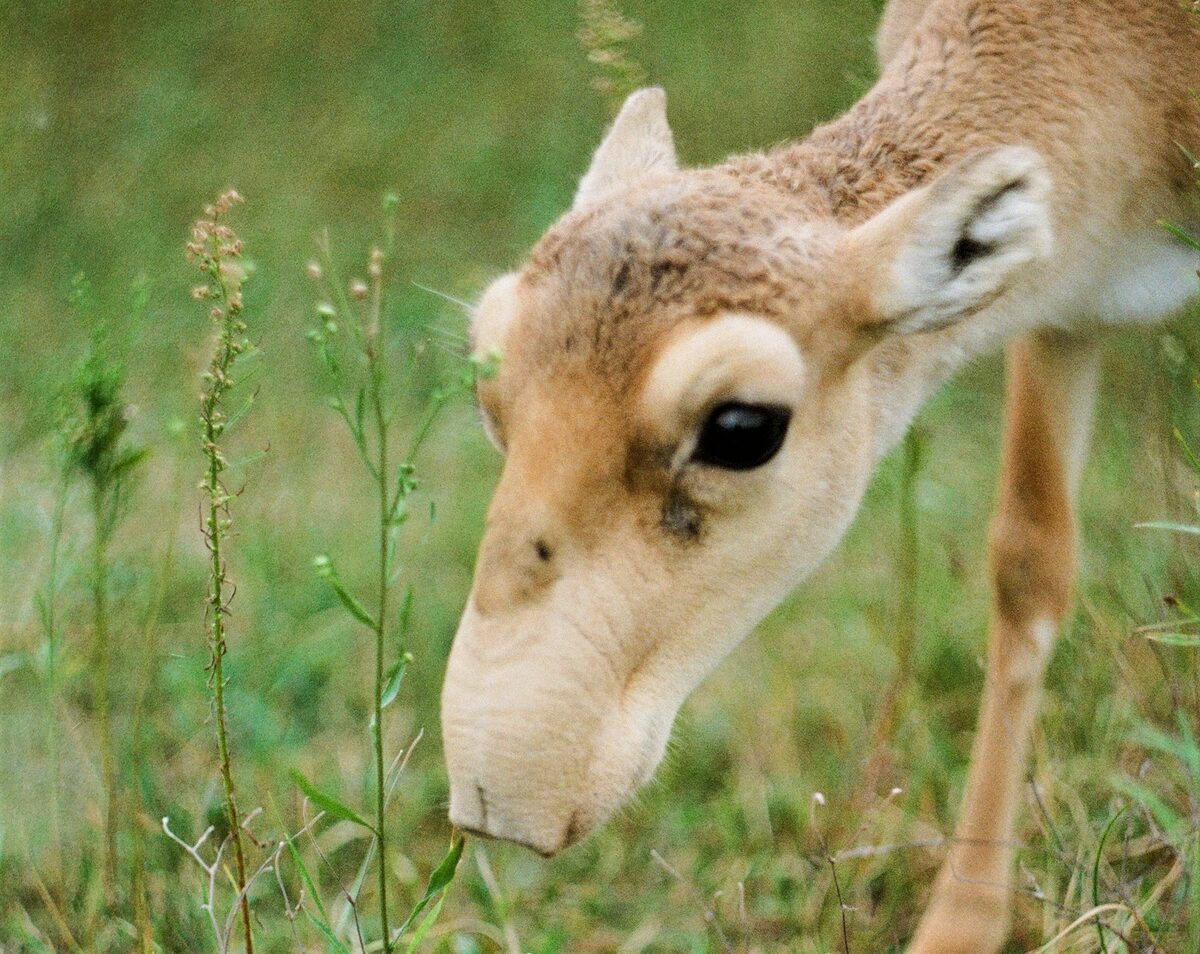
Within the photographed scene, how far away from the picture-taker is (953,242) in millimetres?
3443

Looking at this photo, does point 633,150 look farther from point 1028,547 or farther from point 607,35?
point 1028,547

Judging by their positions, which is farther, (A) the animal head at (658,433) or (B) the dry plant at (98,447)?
(B) the dry plant at (98,447)

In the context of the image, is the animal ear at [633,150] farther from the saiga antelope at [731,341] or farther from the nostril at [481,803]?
the nostril at [481,803]

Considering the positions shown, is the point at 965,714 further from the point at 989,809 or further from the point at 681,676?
the point at 681,676

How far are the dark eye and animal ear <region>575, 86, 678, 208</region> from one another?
90cm

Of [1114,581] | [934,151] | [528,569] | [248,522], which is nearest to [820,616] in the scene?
[1114,581]

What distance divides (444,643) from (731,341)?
303 centimetres

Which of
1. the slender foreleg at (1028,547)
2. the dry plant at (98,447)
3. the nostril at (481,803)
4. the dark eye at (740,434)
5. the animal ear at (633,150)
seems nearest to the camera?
the nostril at (481,803)

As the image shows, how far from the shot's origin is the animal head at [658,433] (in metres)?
3.12

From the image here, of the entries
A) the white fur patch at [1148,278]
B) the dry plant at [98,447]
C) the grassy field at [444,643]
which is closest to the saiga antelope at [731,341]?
the white fur patch at [1148,278]

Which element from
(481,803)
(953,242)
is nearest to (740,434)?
(953,242)

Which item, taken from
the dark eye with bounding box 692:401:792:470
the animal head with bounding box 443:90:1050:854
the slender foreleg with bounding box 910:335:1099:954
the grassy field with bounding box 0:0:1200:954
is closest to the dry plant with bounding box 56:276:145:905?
the grassy field with bounding box 0:0:1200:954

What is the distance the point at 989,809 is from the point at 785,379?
2106 millimetres

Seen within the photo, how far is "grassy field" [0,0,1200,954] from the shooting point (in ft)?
14.7
